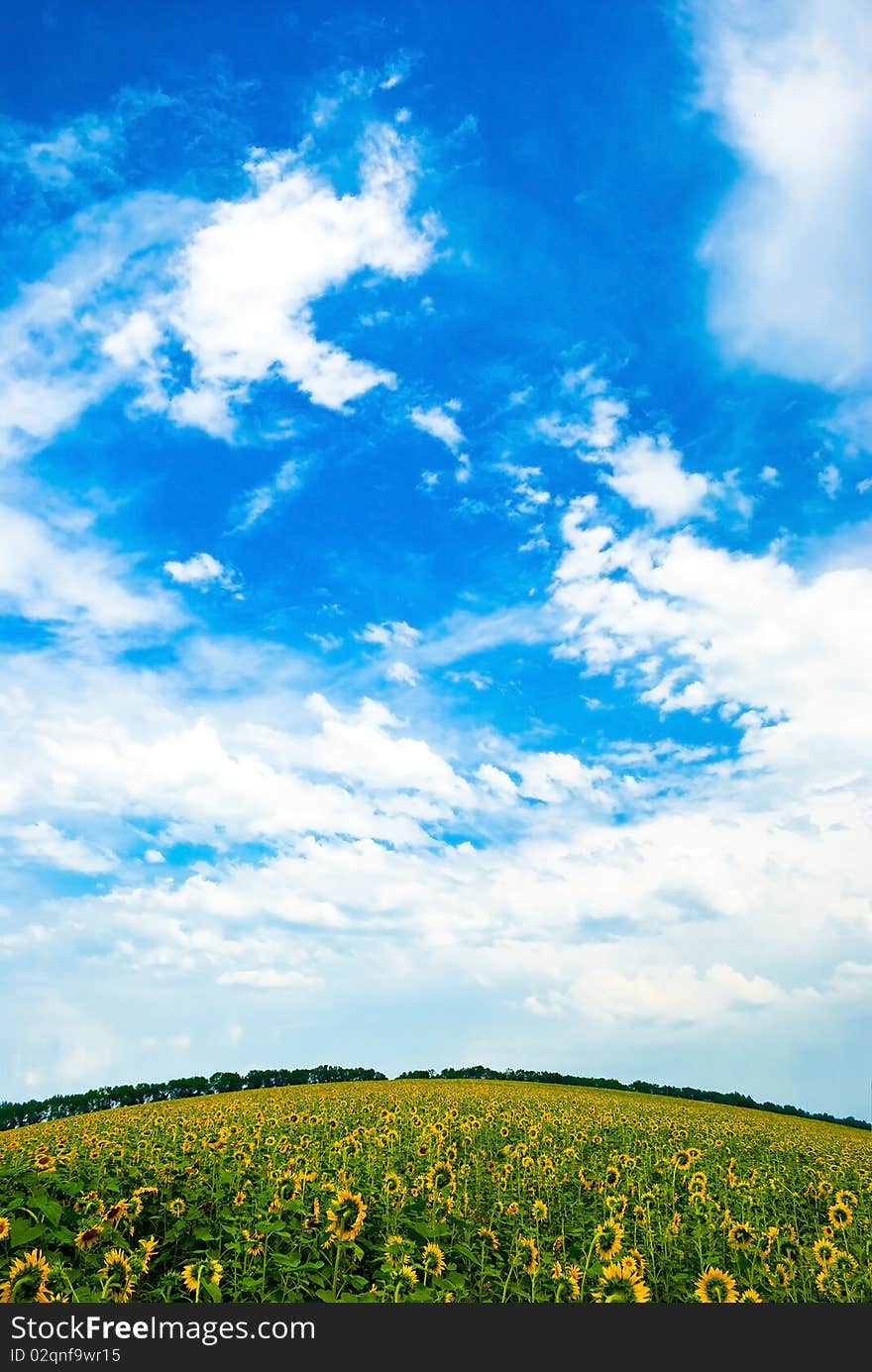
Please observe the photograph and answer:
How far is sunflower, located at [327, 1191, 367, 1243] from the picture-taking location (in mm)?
9031

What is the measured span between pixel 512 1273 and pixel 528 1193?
461cm

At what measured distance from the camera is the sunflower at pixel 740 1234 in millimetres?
11484

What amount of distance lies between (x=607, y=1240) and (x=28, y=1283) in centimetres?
659

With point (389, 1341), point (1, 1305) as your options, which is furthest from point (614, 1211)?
point (1, 1305)

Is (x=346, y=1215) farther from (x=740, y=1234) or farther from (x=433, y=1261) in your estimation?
(x=740, y=1234)

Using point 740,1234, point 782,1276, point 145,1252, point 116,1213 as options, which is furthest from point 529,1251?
point 116,1213

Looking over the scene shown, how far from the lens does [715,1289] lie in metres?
9.04

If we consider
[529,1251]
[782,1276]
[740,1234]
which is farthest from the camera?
[740,1234]

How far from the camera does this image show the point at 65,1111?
35500mm

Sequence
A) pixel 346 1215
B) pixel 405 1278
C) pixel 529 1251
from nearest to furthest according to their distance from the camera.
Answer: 1. pixel 405 1278
2. pixel 346 1215
3. pixel 529 1251

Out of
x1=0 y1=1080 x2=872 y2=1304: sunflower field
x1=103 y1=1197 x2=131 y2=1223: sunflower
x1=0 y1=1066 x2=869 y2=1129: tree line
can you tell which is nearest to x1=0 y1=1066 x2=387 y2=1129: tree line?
x1=0 y1=1066 x2=869 y2=1129: tree line

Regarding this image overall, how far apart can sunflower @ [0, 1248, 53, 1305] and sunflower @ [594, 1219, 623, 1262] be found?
5.97 metres

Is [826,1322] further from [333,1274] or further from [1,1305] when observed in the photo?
[1,1305]

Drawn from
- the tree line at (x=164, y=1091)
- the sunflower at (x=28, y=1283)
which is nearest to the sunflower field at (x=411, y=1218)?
the sunflower at (x=28, y=1283)
